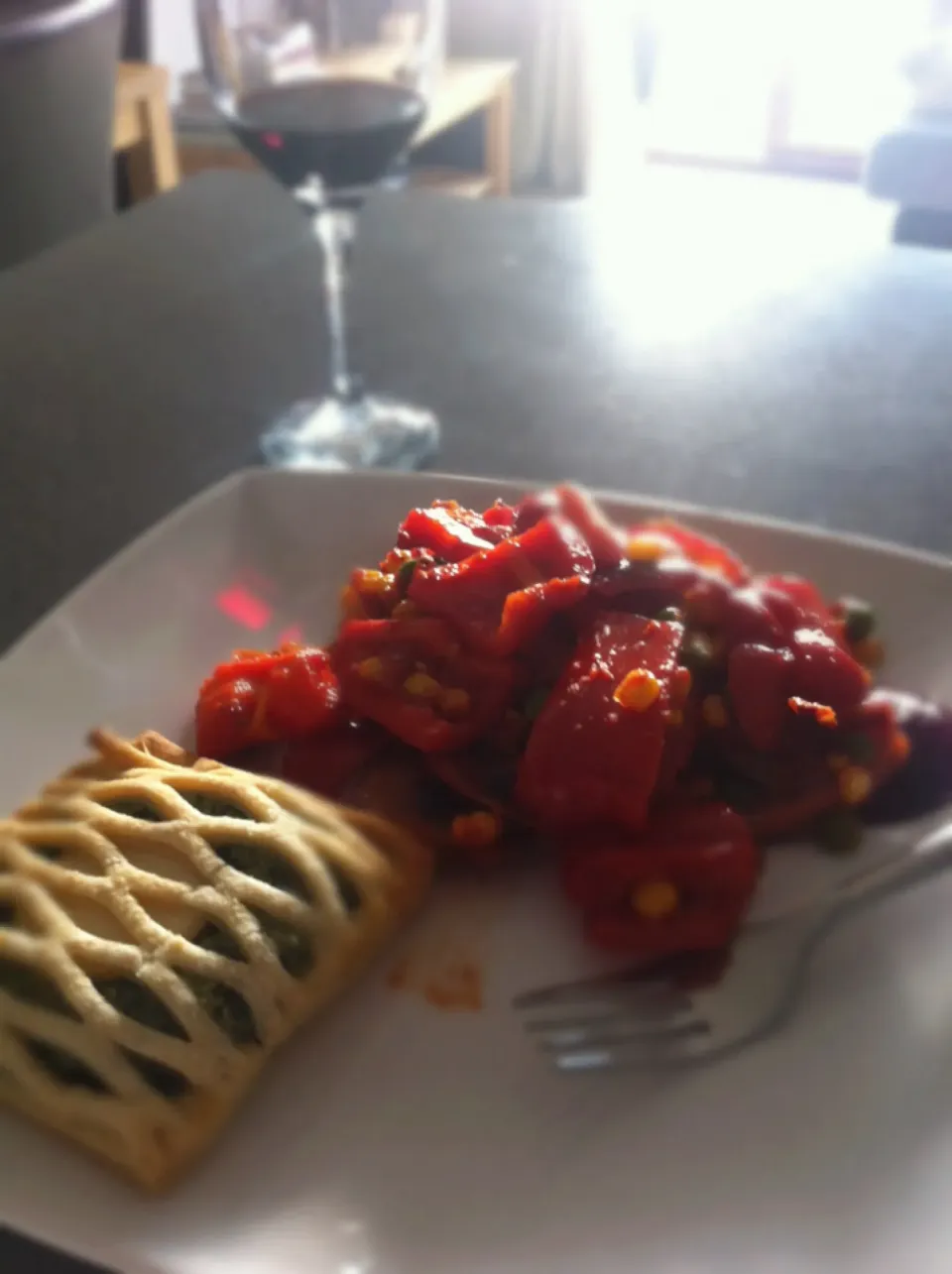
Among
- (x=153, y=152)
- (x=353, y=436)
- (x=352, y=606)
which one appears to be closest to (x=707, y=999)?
(x=352, y=606)

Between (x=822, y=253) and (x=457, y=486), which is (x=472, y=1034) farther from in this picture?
(x=822, y=253)

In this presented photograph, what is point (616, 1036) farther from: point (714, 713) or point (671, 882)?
point (714, 713)

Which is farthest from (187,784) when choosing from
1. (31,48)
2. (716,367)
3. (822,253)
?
(31,48)

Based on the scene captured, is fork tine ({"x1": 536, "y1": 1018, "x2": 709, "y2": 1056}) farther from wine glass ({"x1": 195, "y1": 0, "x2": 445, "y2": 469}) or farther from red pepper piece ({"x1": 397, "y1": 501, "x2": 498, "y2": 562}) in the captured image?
wine glass ({"x1": 195, "y1": 0, "x2": 445, "y2": 469})

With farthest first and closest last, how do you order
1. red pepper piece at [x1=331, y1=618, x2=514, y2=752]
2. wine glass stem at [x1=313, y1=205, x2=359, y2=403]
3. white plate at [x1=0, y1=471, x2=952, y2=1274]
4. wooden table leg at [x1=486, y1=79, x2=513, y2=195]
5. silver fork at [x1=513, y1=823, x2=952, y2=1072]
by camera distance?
wooden table leg at [x1=486, y1=79, x2=513, y2=195], wine glass stem at [x1=313, y1=205, x2=359, y2=403], red pepper piece at [x1=331, y1=618, x2=514, y2=752], silver fork at [x1=513, y1=823, x2=952, y2=1072], white plate at [x1=0, y1=471, x2=952, y2=1274]

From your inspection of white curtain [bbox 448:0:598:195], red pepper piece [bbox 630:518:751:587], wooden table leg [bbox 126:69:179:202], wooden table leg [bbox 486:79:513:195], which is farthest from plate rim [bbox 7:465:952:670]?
white curtain [bbox 448:0:598:195]

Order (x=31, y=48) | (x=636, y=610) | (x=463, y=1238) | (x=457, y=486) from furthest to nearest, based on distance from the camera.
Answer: (x=31, y=48), (x=457, y=486), (x=636, y=610), (x=463, y=1238)
